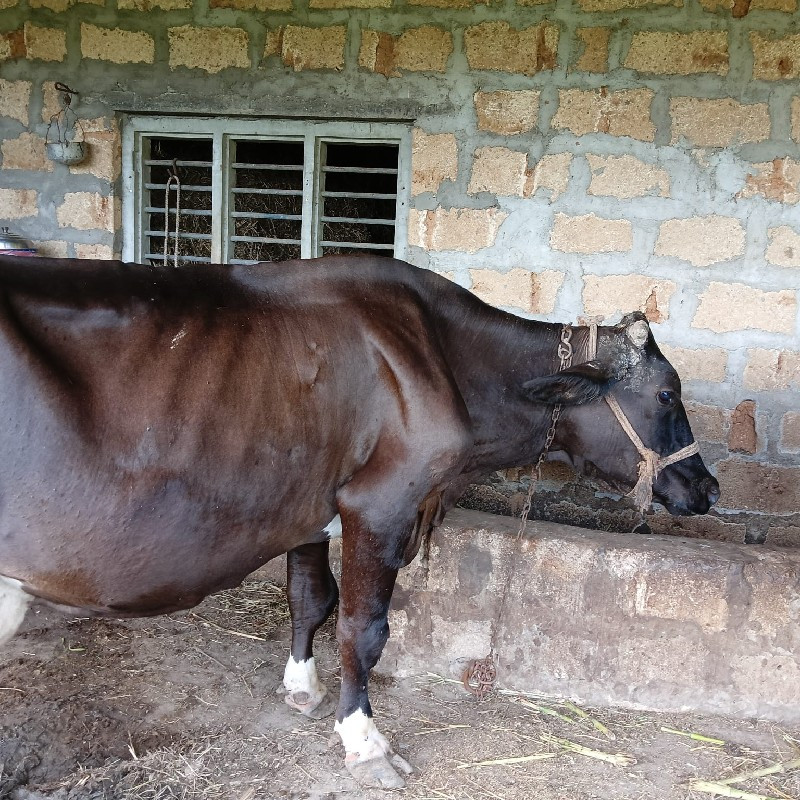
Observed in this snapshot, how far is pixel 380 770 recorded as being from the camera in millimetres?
2789

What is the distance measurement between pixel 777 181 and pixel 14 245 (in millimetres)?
3996

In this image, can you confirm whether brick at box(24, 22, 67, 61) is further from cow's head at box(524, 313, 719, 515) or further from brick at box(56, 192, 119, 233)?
cow's head at box(524, 313, 719, 515)

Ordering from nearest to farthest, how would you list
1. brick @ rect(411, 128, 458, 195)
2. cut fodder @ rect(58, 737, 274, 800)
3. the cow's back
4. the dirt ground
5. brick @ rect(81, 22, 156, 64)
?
the cow's back
cut fodder @ rect(58, 737, 274, 800)
the dirt ground
brick @ rect(411, 128, 458, 195)
brick @ rect(81, 22, 156, 64)

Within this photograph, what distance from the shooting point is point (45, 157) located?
4781mm

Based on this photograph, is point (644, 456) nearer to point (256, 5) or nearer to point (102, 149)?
point (256, 5)

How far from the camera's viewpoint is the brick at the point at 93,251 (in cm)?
479

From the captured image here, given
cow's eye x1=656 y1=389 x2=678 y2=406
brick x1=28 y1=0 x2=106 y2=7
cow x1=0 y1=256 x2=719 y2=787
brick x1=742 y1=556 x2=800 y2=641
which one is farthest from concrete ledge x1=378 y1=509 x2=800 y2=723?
brick x1=28 y1=0 x2=106 y2=7

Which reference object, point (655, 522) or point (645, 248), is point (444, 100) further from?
point (655, 522)

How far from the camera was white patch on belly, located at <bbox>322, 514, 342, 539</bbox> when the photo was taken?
9.38ft

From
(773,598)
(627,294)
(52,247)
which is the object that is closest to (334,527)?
(773,598)

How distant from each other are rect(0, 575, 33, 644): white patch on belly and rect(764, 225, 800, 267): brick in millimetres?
3570

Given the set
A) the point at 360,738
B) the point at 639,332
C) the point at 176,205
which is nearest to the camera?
the point at 360,738

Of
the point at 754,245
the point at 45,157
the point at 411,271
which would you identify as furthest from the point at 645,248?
the point at 45,157

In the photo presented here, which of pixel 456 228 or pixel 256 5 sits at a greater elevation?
pixel 256 5
